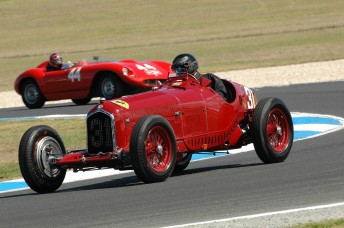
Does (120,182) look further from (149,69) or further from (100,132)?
(149,69)

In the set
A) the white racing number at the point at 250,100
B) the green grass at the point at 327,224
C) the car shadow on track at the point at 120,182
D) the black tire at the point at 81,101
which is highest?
the white racing number at the point at 250,100

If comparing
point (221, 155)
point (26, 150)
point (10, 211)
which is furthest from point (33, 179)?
point (221, 155)

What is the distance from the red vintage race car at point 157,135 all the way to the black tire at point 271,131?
0.01 meters

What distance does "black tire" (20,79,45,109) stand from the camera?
24.8m

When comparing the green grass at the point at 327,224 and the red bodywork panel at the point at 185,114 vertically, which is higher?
the red bodywork panel at the point at 185,114

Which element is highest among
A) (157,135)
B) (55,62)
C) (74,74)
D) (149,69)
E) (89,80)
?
(157,135)

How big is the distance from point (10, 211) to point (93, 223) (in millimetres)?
1633

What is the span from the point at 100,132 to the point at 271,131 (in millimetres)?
2350

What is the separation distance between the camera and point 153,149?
10805mm

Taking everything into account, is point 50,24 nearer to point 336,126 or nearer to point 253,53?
point 253,53

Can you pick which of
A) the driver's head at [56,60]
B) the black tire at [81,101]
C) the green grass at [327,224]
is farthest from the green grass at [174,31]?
the green grass at [327,224]

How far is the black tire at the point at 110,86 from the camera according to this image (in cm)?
2250

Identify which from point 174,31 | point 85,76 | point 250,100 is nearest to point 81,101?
point 85,76

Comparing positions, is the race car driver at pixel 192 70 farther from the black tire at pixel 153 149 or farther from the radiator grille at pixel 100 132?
the radiator grille at pixel 100 132
